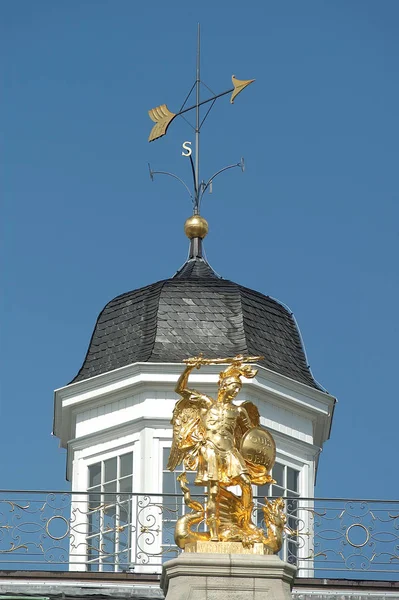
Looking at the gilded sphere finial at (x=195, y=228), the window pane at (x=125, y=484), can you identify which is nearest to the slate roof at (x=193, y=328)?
the gilded sphere finial at (x=195, y=228)

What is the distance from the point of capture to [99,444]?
40.5m

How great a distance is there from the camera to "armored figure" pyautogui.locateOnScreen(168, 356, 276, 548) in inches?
1305

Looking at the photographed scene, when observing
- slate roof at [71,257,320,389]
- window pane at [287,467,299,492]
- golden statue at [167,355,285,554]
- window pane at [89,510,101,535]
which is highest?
slate roof at [71,257,320,389]

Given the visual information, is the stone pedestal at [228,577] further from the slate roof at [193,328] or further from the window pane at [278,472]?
the slate roof at [193,328]

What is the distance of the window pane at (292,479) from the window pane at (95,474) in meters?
2.77

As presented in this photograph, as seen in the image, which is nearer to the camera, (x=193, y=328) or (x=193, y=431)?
(x=193, y=431)

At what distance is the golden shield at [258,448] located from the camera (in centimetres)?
3388

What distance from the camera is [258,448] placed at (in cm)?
3391

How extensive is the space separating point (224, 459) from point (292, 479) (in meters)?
6.84

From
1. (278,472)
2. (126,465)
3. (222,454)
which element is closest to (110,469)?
(126,465)

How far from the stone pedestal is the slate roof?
327 inches

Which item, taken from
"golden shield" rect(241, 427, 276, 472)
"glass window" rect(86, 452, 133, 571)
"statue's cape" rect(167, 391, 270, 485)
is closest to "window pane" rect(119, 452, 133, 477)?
"glass window" rect(86, 452, 133, 571)

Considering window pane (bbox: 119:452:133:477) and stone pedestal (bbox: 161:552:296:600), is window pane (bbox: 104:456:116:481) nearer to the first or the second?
window pane (bbox: 119:452:133:477)

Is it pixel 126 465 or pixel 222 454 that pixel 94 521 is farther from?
pixel 222 454
